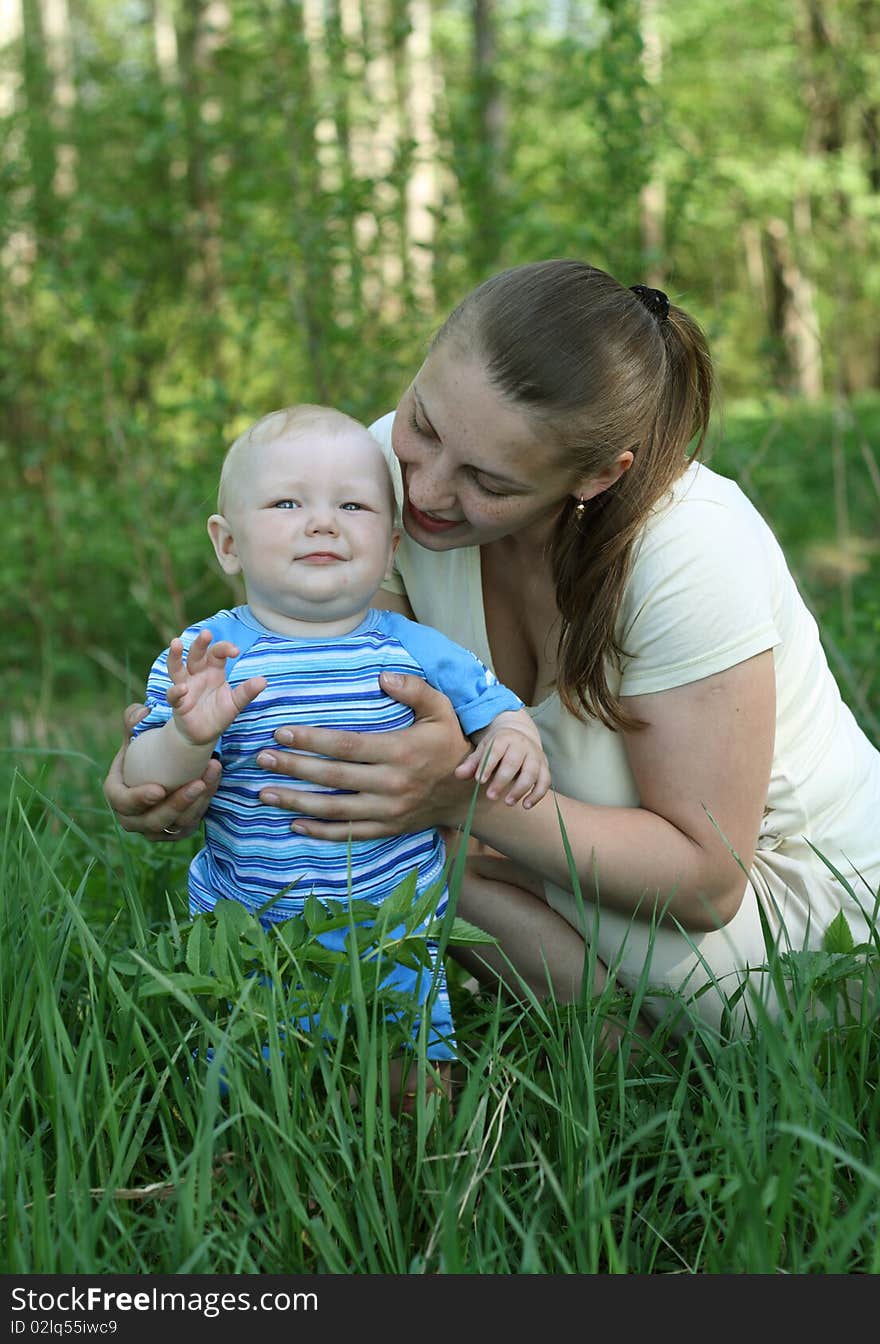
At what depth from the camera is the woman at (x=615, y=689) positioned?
2.06 meters

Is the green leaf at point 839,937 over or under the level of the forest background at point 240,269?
under

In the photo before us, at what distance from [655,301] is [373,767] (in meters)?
0.90

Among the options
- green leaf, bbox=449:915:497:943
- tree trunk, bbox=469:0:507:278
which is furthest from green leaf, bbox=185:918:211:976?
tree trunk, bbox=469:0:507:278

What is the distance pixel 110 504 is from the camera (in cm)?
562

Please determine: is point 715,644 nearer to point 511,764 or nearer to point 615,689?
point 615,689

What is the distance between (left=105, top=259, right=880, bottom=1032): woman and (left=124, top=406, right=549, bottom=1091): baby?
0.05 metres

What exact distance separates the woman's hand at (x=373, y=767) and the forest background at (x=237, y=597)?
0.75ft

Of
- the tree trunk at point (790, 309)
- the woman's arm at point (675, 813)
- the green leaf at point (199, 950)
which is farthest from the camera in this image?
the tree trunk at point (790, 309)

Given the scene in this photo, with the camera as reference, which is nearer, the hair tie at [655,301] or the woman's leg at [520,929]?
the hair tie at [655,301]

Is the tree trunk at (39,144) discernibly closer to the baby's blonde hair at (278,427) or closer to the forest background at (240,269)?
the forest background at (240,269)

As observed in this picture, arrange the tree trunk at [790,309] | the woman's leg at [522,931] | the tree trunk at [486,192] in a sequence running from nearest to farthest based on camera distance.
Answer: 1. the woman's leg at [522,931]
2. the tree trunk at [486,192]
3. the tree trunk at [790,309]

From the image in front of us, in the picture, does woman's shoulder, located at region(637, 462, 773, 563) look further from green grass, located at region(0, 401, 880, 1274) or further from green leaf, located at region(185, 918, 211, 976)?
green leaf, located at region(185, 918, 211, 976)

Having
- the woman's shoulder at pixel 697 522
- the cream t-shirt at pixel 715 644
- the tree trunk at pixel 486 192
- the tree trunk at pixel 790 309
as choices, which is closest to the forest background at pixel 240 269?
the tree trunk at pixel 486 192

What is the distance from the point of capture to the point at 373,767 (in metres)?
2.00
